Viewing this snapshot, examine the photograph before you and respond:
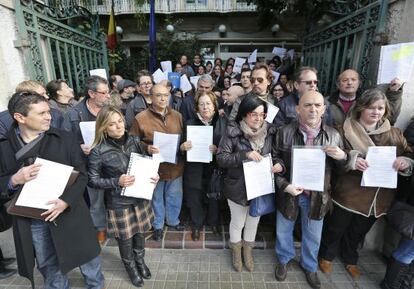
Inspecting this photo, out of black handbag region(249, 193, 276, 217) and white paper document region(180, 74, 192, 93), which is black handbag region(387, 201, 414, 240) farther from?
white paper document region(180, 74, 192, 93)

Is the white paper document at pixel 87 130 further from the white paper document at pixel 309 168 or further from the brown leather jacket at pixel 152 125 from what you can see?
the white paper document at pixel 309 168

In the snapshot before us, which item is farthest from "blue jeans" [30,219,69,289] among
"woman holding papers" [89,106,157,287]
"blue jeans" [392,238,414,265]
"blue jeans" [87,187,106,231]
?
"blue jeans" [392,238,414,265]

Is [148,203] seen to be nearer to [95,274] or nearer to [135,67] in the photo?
[95,274]

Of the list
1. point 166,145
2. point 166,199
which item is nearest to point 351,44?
point 166,145

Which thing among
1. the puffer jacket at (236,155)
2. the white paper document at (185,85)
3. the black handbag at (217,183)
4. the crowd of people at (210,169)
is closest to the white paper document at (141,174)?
the crowd of people at (210,169)

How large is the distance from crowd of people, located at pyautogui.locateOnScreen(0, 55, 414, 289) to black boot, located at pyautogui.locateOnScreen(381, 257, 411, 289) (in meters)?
0.01

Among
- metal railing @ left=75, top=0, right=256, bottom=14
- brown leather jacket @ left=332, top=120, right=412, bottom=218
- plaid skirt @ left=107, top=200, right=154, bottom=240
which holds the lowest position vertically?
plaid skirt @ left=107, top=200, right=154, bottom=240

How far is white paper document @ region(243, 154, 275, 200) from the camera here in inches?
92.5

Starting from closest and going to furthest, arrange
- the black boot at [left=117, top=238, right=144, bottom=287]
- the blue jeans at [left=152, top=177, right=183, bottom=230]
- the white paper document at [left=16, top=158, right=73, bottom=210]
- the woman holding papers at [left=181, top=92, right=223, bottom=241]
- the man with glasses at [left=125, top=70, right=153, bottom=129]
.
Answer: the white paper document at [left=16, top=158, right=73, bottom=210] → the black boot at [left=117, top=238, right=144, bottom=287] → the woman holding papers at [left=181, top=92, right=223, bottom=241] → the blue jeans at [left=152, top=177, right=183, bottom=230] → the man with glasses at [left=125, top=70, right=153, bottom=129]

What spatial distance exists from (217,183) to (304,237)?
3.68 feet

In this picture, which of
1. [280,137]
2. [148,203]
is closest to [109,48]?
[148,203]

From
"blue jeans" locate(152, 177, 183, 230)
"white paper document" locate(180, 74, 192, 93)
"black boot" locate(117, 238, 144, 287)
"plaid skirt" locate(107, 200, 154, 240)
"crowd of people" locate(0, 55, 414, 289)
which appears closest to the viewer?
"crowd of people" locate(0, 55, 414, 289)

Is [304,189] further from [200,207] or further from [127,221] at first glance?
[127,221]

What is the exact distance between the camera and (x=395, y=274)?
8.21 feet
